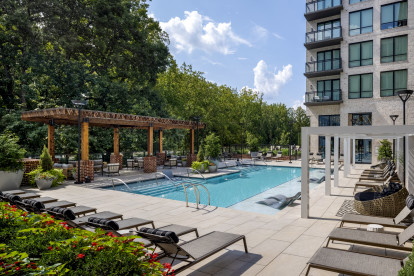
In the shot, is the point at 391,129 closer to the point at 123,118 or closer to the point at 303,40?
the point at 123,118

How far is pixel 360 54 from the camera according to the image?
25391 mm

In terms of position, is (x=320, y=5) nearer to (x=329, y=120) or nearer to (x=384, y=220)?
(x=329, y=120)

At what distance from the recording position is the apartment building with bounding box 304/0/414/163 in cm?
2358

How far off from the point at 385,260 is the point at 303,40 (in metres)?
27.7

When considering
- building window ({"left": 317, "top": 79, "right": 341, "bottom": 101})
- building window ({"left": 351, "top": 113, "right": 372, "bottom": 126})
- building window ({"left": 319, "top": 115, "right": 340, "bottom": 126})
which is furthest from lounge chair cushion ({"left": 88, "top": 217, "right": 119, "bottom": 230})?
building window ({"left": 319, "top": 115, "right": 340, "bottom": 126})

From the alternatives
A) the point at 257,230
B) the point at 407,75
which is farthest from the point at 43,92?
the point at 407,75

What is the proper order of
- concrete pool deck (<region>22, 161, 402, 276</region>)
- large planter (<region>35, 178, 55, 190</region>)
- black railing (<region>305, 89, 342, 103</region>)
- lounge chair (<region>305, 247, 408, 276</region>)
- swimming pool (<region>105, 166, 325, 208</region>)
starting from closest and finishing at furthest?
lounge chair (<region>305, 247, 408, 276</region>)
concrete pool deck (<region>22, 161, 402, 276</region>)
large planter (<region>35, 178, 55, 190</region>)
swimming pool (<region>105, 166, 325, 208</region>)
black railing (<region>305, 89, 342, 103</region>)

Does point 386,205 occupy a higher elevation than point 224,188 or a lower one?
higher

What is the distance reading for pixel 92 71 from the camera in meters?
24.8

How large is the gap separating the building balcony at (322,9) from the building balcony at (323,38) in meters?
1.77

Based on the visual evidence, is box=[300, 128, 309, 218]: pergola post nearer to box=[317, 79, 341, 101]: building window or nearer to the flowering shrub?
the flowering shrub

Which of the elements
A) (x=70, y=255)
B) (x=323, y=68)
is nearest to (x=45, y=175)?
(x=70, y=255)

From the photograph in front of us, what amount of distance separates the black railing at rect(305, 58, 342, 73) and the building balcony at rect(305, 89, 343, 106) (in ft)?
7.15

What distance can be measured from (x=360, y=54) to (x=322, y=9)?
565cm
